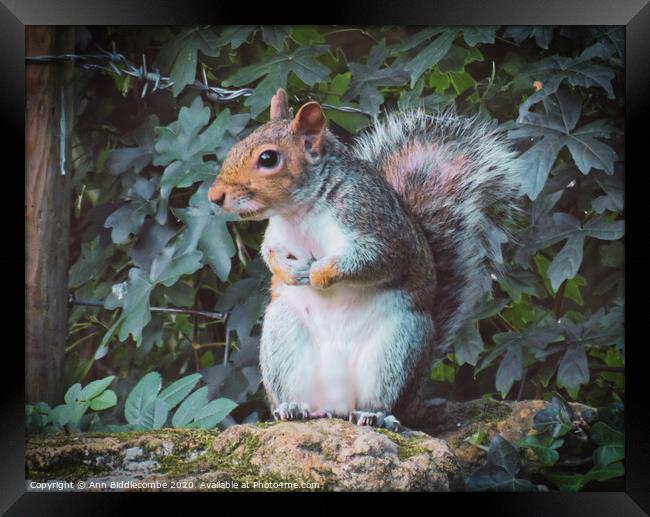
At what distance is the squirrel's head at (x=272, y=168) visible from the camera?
2051 mm

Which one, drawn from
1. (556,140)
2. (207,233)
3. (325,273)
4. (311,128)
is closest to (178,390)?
(207,233)

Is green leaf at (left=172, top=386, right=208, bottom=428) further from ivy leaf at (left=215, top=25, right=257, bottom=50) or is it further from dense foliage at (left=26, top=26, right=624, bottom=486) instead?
ivy leaf at (left=215, top=25, right=257, bottom=50)

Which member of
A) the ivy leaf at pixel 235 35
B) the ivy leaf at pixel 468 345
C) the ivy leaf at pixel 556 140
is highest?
the ivy leaf at pixel 235 35

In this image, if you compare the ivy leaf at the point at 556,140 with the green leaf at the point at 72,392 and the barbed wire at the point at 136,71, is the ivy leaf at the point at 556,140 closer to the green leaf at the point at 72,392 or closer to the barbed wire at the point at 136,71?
the barbed wire at the point at 136,71

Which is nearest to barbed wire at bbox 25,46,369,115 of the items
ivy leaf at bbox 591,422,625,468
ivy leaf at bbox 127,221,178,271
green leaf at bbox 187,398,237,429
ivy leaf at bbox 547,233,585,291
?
ivy leaf at bbox 127,221,178,271

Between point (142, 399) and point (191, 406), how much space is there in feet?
0.45

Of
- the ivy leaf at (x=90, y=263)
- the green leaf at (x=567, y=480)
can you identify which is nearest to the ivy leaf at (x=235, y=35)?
the ivy leaf at (x=90, y=263)

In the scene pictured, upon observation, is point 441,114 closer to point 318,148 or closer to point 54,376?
point 318,148

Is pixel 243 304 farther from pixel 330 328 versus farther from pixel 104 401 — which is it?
pixel 104 401

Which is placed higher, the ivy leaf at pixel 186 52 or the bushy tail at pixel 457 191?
the ivy leaf at pixel 186 52

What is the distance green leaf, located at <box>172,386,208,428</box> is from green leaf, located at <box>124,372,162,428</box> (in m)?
0.08

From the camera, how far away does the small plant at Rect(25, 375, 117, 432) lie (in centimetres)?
→ 224

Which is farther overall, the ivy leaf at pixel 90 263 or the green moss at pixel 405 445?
the ivy leaf at pixel 90 263

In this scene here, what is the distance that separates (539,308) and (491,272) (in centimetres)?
16
